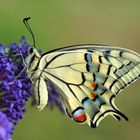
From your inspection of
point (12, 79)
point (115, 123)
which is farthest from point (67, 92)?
point (115, 123)

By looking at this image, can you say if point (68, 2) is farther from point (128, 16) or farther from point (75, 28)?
point (128, 16)

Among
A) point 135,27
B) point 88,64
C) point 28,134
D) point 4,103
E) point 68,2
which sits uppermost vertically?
point 68,2

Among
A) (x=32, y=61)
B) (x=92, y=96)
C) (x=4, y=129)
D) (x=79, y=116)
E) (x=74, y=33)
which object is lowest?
(x=4, y=129)

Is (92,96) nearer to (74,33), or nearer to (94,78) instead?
(94,78)

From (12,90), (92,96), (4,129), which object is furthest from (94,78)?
(4,129)

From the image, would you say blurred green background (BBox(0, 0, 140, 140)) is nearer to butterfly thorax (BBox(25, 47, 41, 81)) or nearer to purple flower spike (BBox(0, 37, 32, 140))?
butterfly thorax (BBox(25, 47, 41, 81))

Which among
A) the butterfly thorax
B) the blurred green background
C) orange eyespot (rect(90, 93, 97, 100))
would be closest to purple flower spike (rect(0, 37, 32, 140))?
the butterfly thorax
